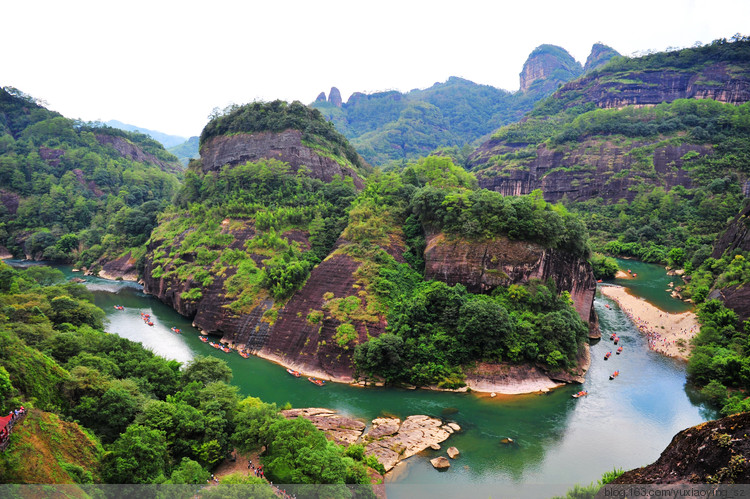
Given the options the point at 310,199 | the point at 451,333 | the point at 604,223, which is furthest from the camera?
the point at 604,223

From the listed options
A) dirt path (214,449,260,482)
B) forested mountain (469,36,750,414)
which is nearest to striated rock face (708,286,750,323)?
forested mountain (469,36,750,414)

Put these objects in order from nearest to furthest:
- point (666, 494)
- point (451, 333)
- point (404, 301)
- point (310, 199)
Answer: point (666, 494)
point (451, 333)
point (404, 301)
point (310, 199)

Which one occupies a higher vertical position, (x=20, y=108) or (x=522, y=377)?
(x=20, y=108)

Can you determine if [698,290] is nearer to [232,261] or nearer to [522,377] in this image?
[522,377]

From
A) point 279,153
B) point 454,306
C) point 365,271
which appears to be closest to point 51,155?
point 279,153

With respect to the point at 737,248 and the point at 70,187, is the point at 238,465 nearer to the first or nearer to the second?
the point at 737,248

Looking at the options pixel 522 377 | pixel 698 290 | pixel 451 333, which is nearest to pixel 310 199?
pixel 451 333

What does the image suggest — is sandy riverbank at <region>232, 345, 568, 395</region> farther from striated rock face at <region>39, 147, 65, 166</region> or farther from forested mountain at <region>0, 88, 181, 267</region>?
striated rock face at <region>39, 147, 65, 166</region>
